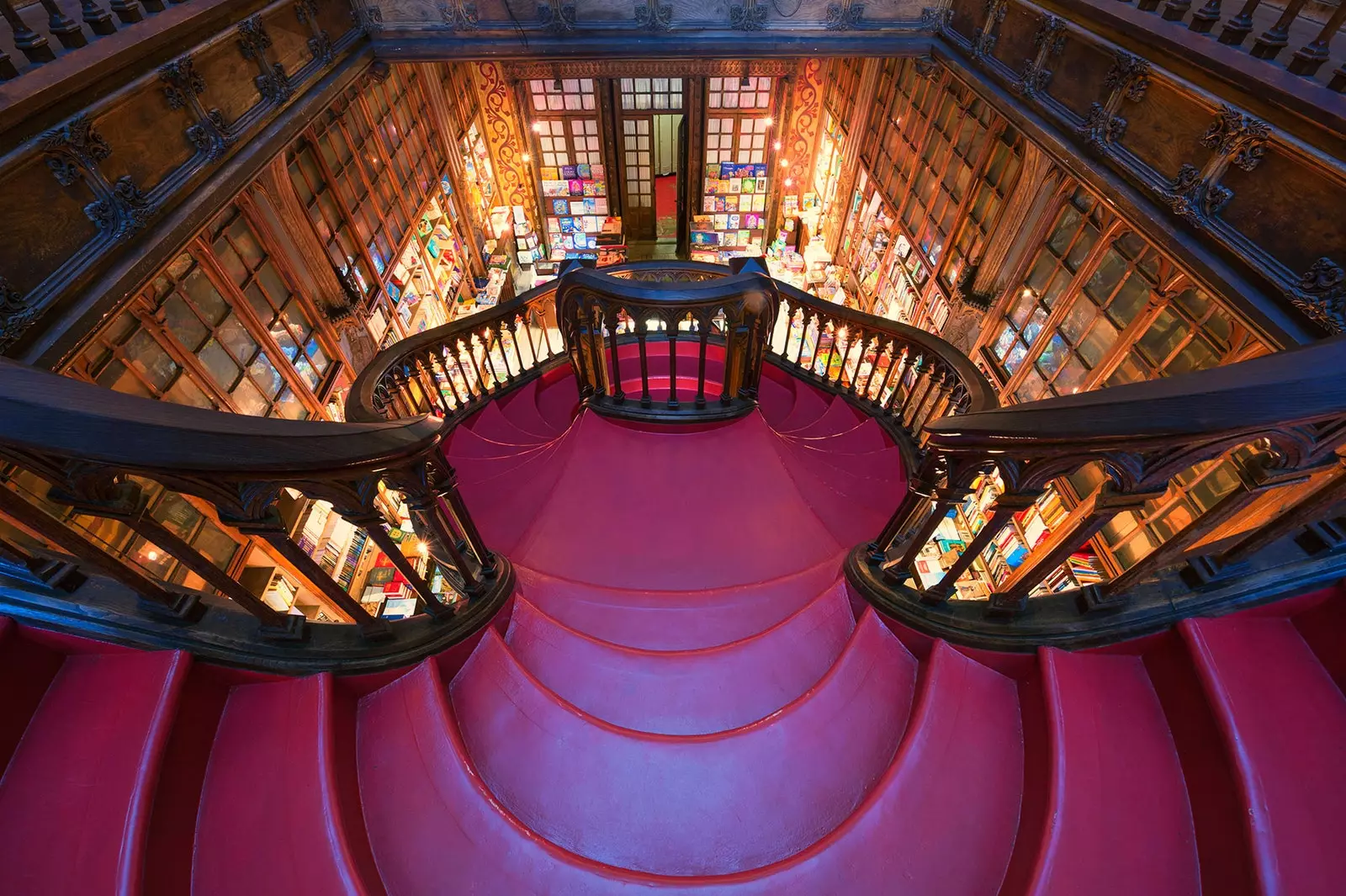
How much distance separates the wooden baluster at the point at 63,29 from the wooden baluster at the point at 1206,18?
6.39 metres

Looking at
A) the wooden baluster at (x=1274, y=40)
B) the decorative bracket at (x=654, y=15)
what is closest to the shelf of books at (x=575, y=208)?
the decorative bracket at (x=654, y=15)

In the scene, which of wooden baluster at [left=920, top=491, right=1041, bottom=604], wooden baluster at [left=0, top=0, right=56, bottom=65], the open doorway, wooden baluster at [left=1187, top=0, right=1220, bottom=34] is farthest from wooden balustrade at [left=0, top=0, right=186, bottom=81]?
the open doorway

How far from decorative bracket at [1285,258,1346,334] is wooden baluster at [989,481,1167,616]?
2.23 metres

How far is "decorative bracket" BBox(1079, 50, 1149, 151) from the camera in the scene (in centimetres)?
359

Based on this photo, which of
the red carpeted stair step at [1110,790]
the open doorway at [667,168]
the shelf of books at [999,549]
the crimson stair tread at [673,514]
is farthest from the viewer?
the open doorway at [667,168]

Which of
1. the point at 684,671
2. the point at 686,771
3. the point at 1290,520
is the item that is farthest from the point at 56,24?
the point at 1290,520

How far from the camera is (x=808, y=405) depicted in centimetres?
426

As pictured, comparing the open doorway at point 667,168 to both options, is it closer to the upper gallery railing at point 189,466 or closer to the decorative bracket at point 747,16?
the decorative bracket at point 747,16

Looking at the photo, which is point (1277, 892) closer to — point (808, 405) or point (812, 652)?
A: point (812, 652)


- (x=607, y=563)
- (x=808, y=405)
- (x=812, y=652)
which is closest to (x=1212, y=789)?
(x=812, y=652)

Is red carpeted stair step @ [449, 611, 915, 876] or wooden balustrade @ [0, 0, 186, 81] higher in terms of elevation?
wooden balustrade @ [0, 0, 186, 81]

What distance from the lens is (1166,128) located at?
11.3 ft

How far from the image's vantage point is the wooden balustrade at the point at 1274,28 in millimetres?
2650

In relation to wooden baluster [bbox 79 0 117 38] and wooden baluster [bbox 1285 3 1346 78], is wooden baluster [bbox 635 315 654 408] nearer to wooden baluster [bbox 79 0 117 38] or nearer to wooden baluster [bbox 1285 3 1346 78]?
wooden baluster [bbox 1285 3 1346 78]
